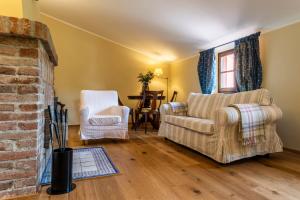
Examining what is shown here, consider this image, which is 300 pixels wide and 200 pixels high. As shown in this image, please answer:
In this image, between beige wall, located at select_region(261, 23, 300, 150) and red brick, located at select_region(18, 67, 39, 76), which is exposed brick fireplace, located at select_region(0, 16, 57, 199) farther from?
beige wall, located at select_region(261, 23, 300, 150)

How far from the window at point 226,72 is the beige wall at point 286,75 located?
2.52ft

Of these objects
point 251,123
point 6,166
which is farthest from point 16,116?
point 251,123

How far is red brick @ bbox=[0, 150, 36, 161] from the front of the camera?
152 centimetres

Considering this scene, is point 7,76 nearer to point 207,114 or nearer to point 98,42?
point 207,114

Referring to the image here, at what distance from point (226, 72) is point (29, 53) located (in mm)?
3543

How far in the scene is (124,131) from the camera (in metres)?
3.48

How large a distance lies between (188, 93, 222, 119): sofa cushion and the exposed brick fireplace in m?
2.38

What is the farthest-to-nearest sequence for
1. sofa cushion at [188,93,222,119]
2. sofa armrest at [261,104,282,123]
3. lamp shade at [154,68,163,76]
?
lamp shade at [154,68,163,76] < sofa cushion at [188,93,222,119] < sofa armrest at [261,104,282,123]

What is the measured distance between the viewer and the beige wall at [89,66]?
5.20 m

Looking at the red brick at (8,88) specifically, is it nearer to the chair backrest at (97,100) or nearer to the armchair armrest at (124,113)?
the armchair armrest at (124,113)

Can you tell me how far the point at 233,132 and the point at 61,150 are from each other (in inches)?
70.9

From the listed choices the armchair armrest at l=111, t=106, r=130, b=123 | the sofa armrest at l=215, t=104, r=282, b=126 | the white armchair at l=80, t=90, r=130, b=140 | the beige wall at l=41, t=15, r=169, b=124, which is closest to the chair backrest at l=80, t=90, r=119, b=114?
the white armchair at l=80, t=90, r=130, b=140

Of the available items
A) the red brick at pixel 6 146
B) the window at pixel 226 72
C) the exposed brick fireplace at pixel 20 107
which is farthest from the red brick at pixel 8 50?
the window at pixel 226 72

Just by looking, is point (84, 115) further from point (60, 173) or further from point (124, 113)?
point (60, 173)
